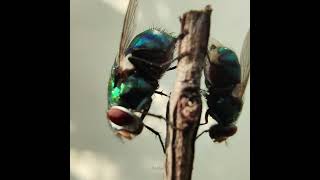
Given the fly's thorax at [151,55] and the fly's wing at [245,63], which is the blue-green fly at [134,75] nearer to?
the fly's thorax at [151,55]

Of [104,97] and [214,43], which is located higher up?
[214,43]

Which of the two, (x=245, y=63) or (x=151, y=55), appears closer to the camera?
(x=151, y=55)

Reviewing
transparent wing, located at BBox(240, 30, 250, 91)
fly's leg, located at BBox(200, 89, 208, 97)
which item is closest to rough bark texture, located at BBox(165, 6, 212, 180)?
fly's leg, located at BBox(200, 89, 208, 97)

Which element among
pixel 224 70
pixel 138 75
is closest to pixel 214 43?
pixel 224 70

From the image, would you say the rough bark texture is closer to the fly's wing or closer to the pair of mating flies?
the pair of mating flies

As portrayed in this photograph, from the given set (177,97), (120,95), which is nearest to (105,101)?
(120,95)

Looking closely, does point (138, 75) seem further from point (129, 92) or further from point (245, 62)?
point (245, 62)
